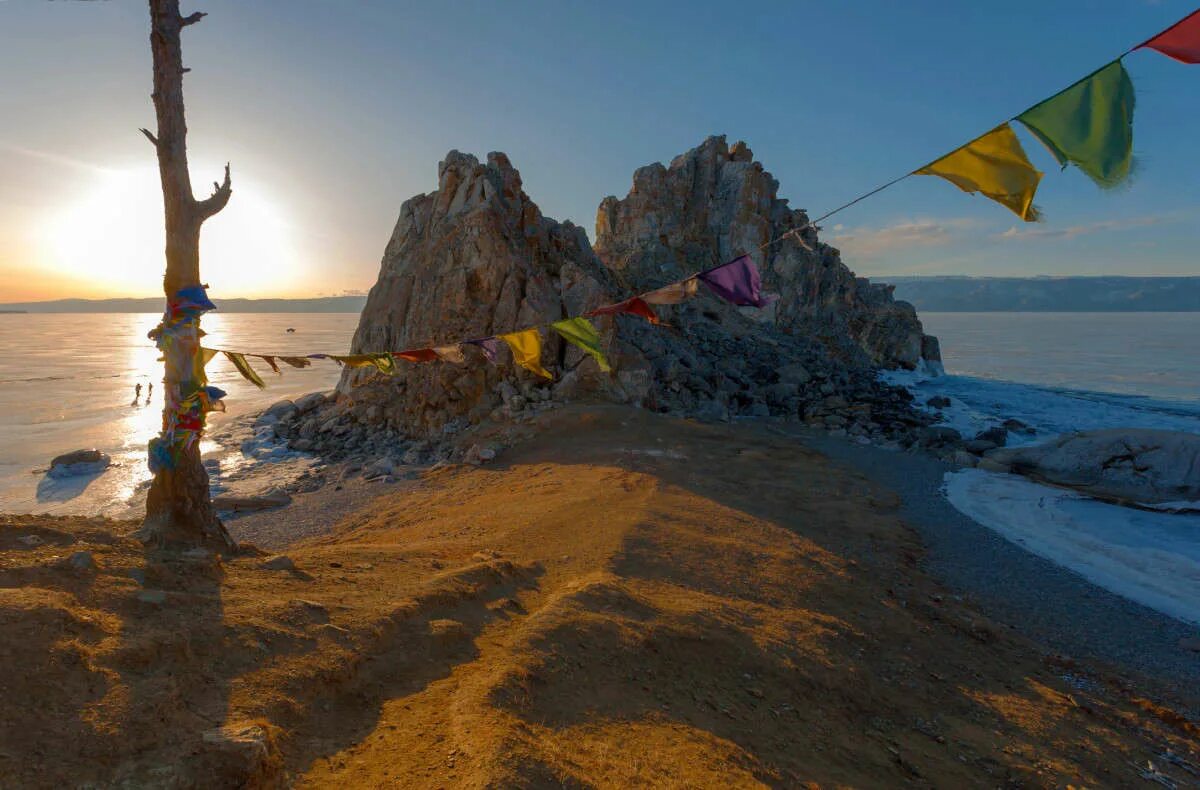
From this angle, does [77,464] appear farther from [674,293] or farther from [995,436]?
[995,436]

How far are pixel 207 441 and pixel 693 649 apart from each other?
17408 mm

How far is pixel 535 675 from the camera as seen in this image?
4066mm

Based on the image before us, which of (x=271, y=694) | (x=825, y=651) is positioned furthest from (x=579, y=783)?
(x=825, y=651)

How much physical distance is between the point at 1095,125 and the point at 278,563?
7811 millimetres

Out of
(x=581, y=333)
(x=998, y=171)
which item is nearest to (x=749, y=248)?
(x=581, y=333)

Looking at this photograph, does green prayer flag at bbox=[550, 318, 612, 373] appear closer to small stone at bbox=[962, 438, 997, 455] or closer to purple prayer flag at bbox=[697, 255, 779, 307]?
purple prayer flag at bbox=[697, 255, 779, 307]

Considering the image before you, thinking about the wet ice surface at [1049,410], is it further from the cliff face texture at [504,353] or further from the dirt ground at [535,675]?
the dirt ground at [535,675]

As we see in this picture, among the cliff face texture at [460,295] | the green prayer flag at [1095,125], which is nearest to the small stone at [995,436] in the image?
the cliff face texture at [460,295]

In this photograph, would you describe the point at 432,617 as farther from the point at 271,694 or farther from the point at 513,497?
the point at 513,497

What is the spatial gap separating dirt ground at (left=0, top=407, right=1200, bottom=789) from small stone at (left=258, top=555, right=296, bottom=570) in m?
0.08

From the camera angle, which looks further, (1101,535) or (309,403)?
(309,403)

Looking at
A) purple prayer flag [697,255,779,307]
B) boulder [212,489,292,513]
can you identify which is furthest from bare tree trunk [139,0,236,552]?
boulder [212,489,292,513]

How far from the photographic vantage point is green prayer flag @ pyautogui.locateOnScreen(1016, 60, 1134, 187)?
438 cm

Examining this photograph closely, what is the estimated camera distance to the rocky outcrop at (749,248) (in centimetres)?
4384
